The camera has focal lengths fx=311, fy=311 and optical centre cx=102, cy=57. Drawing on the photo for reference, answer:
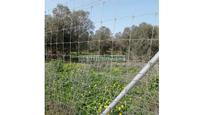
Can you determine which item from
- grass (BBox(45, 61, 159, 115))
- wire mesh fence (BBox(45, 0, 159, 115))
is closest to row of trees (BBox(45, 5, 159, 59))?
wire mesh fence (BBox(45, 0, 159, 115))

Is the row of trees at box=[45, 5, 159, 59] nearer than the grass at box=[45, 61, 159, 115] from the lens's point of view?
Yes

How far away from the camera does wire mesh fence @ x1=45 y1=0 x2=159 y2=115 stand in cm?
162

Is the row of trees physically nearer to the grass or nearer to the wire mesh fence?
the wire mesh fence

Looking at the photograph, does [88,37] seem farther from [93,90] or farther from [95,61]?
[93,90]

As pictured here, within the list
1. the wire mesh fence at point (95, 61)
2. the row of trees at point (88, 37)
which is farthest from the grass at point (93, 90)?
the row of trees at point (88, 37)

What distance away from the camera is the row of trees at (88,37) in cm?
157

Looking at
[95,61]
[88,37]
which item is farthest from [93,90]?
[88,37]

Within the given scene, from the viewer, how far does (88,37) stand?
215 centimetres

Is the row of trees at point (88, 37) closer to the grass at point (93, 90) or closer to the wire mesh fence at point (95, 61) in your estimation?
the wire mesh fence at point (95, 61)

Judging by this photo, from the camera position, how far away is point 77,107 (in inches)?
87.2

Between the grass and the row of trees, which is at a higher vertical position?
the row of trees
